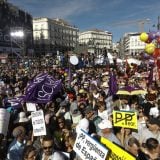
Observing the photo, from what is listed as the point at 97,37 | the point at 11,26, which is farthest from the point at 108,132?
the point at 97,37

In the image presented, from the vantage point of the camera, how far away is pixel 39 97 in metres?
11.0

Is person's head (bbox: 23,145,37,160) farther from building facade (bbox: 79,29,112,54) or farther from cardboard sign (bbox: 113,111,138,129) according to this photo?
building facade (bbox: 79,29,112,54)

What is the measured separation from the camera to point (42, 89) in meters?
11.5

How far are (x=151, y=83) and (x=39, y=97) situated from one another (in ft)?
18.3

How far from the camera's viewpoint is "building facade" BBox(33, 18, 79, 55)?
131062mm

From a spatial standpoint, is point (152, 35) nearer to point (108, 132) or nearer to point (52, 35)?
point (108, 132)

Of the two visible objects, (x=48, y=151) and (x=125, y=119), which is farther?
(x=125, y=119)

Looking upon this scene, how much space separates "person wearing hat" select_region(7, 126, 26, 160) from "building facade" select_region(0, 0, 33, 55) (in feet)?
215

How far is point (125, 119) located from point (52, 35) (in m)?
133

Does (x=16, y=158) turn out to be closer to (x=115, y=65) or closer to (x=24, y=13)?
(x=115, y=65)

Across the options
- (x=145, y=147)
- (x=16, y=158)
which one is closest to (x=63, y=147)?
(x=16, y=158)

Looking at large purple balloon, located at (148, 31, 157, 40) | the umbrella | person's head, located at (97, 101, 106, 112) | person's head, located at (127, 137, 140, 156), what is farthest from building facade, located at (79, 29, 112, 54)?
person's head, located at (127, 137, 140, 156)

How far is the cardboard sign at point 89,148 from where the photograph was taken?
549cm

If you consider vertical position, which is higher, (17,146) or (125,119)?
(125,119)
